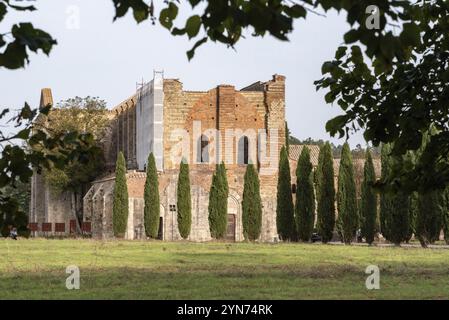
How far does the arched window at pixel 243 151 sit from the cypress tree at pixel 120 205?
832cm

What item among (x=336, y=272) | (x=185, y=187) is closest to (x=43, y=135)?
(x=336, y=272)

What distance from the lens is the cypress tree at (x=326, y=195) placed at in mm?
39969

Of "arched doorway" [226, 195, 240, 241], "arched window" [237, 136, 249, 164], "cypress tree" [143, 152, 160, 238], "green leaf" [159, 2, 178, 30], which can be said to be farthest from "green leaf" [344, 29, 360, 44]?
"arched window" [237, 136, 249, 164]

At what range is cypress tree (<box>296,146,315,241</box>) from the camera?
133ft

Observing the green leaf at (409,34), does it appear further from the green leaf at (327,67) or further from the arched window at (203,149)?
the arched window at (203,149)

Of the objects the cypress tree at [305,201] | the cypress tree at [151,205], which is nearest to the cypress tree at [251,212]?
the cypress tree at [305,201]

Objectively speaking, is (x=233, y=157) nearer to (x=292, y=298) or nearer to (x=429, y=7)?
(x=292, y=298)

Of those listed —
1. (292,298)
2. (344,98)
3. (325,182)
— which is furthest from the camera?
(325,182)

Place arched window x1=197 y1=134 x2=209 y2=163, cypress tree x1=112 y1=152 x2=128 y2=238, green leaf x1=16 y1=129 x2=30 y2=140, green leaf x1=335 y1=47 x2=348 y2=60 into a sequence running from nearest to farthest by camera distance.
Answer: green leaf x1=16 y1=129 x2=30 y2=140 < green leaf x1=335 y1=47 x2=348 y2=60 < cypress tree x1=112 y1=152 x2=128 y2=238 < arched window x1=197 y1=134 x2=209 y2=163

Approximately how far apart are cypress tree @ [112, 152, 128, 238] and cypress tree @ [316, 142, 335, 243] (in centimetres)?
1081

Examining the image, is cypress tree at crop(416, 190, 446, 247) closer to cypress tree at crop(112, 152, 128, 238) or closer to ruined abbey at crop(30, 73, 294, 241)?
ruined abbey at crop(30, 73, 294, 241)

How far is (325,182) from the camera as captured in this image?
40.3 metres

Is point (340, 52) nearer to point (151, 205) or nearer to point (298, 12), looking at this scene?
point (298, 12)

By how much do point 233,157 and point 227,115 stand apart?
2697 mm
